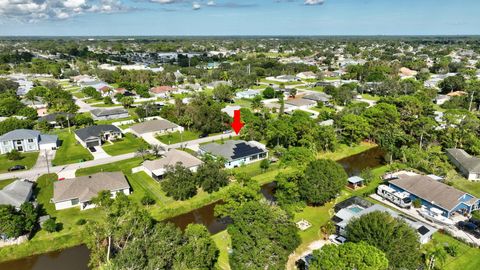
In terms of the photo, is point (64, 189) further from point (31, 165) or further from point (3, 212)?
point (31, 165)

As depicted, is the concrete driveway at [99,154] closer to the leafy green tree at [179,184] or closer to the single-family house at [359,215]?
the leafy green tree at [179,184]

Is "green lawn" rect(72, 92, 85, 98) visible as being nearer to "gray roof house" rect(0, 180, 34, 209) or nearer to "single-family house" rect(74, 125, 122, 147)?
"single-family house" rect(74, 125, 122, 147)

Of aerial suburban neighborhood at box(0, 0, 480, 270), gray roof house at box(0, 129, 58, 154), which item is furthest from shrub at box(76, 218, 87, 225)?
gray roof house at box(0, 129, 58, 154)

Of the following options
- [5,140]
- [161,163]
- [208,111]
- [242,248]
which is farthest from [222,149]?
[5,140]

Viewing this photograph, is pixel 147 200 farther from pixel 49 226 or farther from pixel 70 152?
pixel 70 152

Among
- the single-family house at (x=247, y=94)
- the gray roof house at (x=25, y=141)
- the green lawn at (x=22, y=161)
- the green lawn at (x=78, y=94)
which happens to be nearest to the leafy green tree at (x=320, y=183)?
the green lawn at (x=22, y=161)

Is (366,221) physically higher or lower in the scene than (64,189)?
higher
